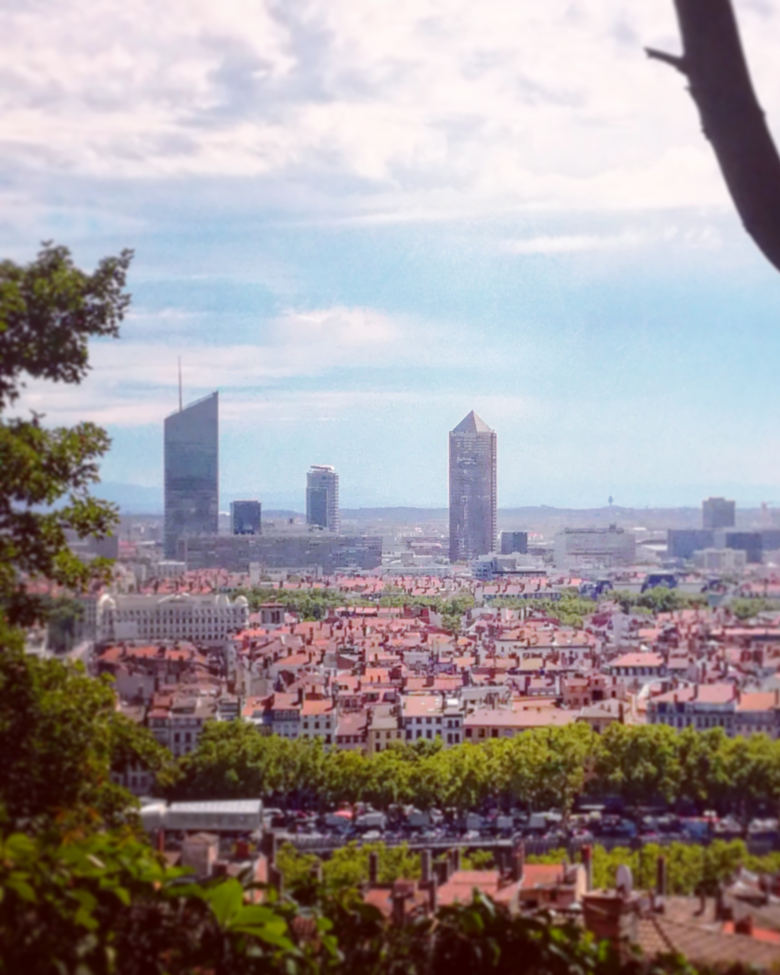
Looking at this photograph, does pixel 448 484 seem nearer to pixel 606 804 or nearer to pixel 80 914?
pixel 606 804

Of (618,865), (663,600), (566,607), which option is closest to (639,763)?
(663,600)

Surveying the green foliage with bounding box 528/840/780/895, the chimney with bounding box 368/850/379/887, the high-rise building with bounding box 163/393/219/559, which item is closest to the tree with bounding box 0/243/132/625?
the high-rise building with bounding box 163/393/219/559

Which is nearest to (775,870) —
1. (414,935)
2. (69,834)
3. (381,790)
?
(414,935)

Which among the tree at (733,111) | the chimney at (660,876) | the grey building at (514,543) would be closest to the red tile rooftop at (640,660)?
the chimney at (660,876)

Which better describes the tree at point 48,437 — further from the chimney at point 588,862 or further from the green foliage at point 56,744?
the chimney at point 588,862

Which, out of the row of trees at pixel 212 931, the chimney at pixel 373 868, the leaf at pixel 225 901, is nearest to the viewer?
the row of trees at pixel 212 931

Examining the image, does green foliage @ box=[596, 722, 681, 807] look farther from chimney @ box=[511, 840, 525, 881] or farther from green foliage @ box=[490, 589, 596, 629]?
green foliage @ box=[490, 589, 596, 629]
